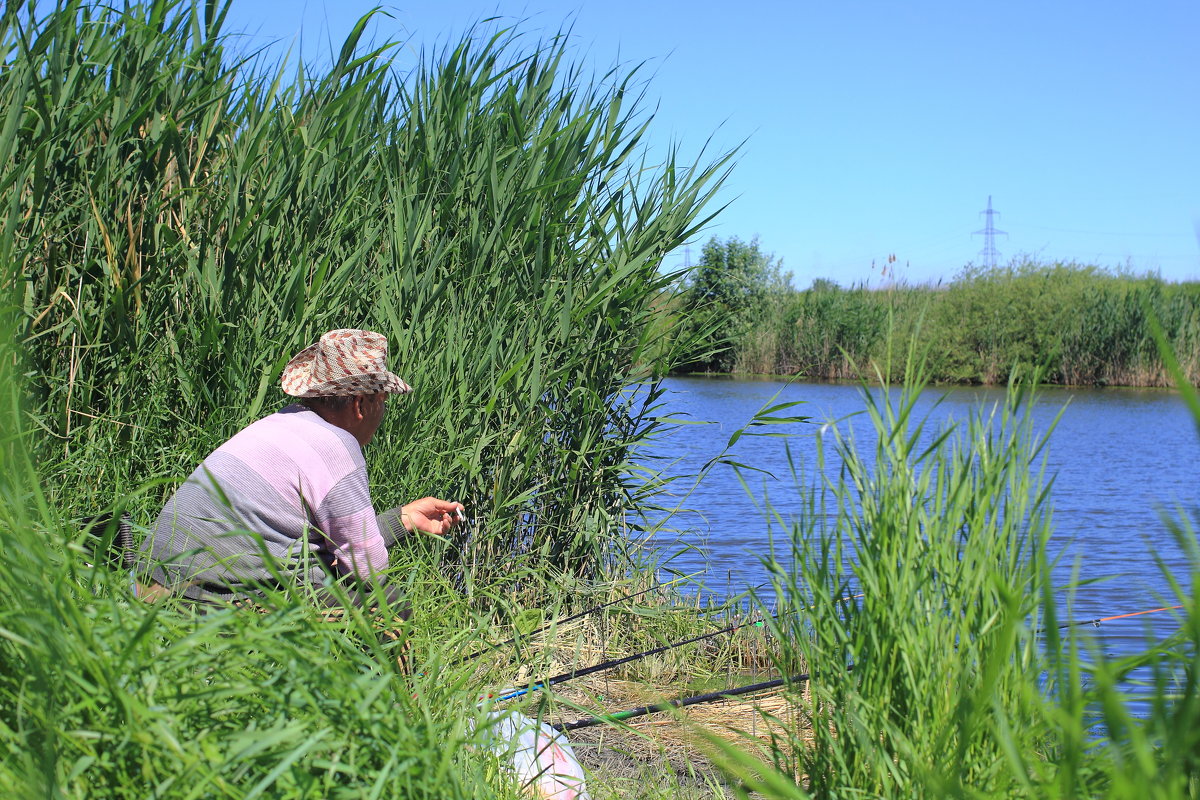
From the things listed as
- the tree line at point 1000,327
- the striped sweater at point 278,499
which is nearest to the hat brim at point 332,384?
the striped sweater at point 278,499

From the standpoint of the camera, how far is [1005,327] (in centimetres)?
2900

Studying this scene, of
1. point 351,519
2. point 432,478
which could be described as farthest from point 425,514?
point 432,478

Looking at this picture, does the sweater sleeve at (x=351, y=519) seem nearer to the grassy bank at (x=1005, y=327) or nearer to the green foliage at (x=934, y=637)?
the green foliage at (x=934, y=637)

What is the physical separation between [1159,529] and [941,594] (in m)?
9.14

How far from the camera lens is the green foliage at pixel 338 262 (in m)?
3.57

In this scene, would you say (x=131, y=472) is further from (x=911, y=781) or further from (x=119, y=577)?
(x=911, y=781)

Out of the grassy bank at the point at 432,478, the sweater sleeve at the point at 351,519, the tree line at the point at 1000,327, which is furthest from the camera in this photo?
the tree line at the point at 1000,327

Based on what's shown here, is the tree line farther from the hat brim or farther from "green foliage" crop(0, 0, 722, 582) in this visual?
the hat brim

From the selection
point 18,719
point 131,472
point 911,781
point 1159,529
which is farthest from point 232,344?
point 1159,529

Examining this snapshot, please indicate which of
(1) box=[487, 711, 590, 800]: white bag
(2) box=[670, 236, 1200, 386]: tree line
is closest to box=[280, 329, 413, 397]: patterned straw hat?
(1) box=[487, 711, 590, 800]: white bag

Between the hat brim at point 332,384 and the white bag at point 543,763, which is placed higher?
the hat brim at point 332,384

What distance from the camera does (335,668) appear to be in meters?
1.56

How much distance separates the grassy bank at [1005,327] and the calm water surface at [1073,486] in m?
1.63

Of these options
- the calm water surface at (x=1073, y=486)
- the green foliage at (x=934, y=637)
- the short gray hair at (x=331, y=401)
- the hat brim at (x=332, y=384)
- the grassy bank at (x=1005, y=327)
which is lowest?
the calm water surface at (x=1073, y=486)
